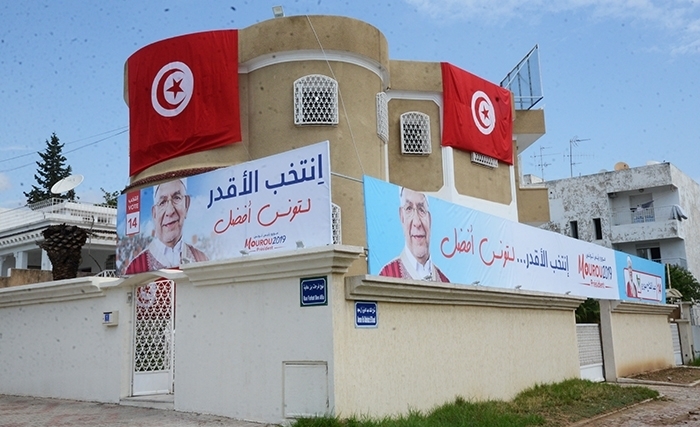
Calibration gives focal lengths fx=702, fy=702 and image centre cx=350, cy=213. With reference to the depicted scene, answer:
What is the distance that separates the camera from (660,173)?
40.3 m

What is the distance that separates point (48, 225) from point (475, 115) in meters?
16.1

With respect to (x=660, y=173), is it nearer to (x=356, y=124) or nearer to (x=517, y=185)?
(x=517, y=185)

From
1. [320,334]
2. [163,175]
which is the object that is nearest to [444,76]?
[163,175]

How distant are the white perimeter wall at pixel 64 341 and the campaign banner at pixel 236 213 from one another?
3.06ft

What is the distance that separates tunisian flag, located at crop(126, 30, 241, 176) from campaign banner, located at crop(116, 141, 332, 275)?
450 centimetres

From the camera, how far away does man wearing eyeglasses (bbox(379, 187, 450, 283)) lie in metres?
10.6

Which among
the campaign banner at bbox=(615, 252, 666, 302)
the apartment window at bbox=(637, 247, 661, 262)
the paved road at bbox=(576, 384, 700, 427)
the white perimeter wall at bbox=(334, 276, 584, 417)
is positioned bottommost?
the paved road at bbox=(576, 384, 700, 427)

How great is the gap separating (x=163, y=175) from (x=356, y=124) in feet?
16.7

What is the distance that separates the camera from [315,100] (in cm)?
1645

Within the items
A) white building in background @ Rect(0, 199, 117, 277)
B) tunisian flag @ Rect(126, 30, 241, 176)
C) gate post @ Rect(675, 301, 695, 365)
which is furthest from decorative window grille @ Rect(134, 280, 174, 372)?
gate post @ Rect(675, 301, 695, 365)

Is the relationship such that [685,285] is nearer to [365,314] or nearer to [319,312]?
[365,314]

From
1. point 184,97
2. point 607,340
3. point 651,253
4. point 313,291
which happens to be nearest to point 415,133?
point 184,97

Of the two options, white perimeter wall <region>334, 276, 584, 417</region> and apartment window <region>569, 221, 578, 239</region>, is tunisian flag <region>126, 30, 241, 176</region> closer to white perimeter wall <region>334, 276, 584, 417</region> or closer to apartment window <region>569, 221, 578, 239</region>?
white perimeter wall <region>334, 276, 584, 417</region>

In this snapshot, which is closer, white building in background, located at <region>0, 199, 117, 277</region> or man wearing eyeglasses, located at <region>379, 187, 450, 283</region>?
man wearing eyeglasses, located at <region>379, 187, 450, 283</region>
